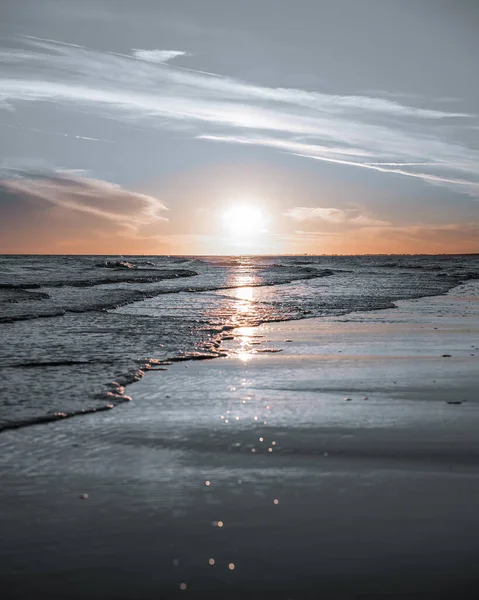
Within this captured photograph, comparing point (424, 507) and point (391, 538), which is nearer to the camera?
point (391, 538)

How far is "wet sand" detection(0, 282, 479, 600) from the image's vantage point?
3186mm

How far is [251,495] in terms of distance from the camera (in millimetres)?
4172

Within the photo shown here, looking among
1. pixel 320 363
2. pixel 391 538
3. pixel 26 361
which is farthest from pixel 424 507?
pixel 26 361

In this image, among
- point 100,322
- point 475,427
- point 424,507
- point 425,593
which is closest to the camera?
point 425,593

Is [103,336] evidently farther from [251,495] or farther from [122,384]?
[251,495]

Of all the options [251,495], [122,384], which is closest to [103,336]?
[122,384]

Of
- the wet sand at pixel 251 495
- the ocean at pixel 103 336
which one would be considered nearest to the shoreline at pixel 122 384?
the ocean at pixel 103 336

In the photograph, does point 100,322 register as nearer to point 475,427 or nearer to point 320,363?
point 320,363

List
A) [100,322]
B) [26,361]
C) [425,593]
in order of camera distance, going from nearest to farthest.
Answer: [425,593] < [26,361] < [100,322]

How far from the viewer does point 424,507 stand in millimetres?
3957

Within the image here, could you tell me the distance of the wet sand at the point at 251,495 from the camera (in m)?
3.19

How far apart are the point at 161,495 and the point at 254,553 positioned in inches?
38.0

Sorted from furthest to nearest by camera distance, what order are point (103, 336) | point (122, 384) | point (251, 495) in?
1. point (103, 336)
2. point (122, 384)
3. point (251, 495)

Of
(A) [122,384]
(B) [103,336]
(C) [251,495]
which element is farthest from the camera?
(B) [103,336]
